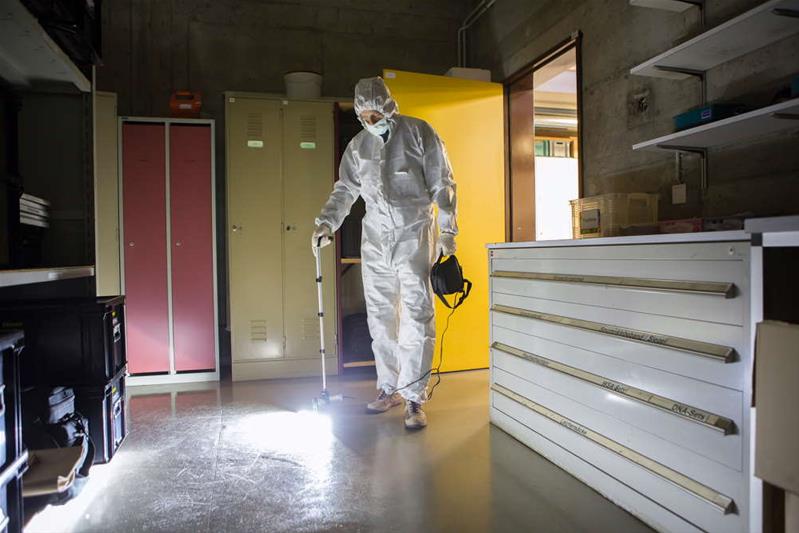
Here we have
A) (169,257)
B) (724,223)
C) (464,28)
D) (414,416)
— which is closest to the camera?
(724,223)

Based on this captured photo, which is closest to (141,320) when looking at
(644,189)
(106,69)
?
(106,69)

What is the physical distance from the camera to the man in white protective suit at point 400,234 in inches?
109

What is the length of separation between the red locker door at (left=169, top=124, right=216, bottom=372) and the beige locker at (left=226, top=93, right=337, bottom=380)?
0.65 feet

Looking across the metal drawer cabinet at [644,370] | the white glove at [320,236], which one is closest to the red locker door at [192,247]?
the white glove at [320,236]

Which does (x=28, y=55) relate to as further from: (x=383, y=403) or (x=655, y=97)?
(x=655, y=97)

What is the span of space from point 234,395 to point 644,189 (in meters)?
2.80

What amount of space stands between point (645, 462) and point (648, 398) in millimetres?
214

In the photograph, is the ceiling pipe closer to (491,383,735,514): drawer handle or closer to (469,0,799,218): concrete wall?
(469,0,799,218): concrete wall

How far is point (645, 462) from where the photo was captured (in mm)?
1654

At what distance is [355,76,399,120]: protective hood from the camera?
2811 mm

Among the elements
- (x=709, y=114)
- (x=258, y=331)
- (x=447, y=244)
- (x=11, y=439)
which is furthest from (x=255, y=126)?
(x=709, y=114)

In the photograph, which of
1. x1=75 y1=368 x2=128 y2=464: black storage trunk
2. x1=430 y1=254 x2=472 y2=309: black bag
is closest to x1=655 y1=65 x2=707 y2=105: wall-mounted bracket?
x1=430 y1=254 x2=472 y2=309: black bag

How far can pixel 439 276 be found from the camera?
8.84 ft

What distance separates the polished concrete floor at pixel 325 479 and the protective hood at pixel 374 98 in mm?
1746
